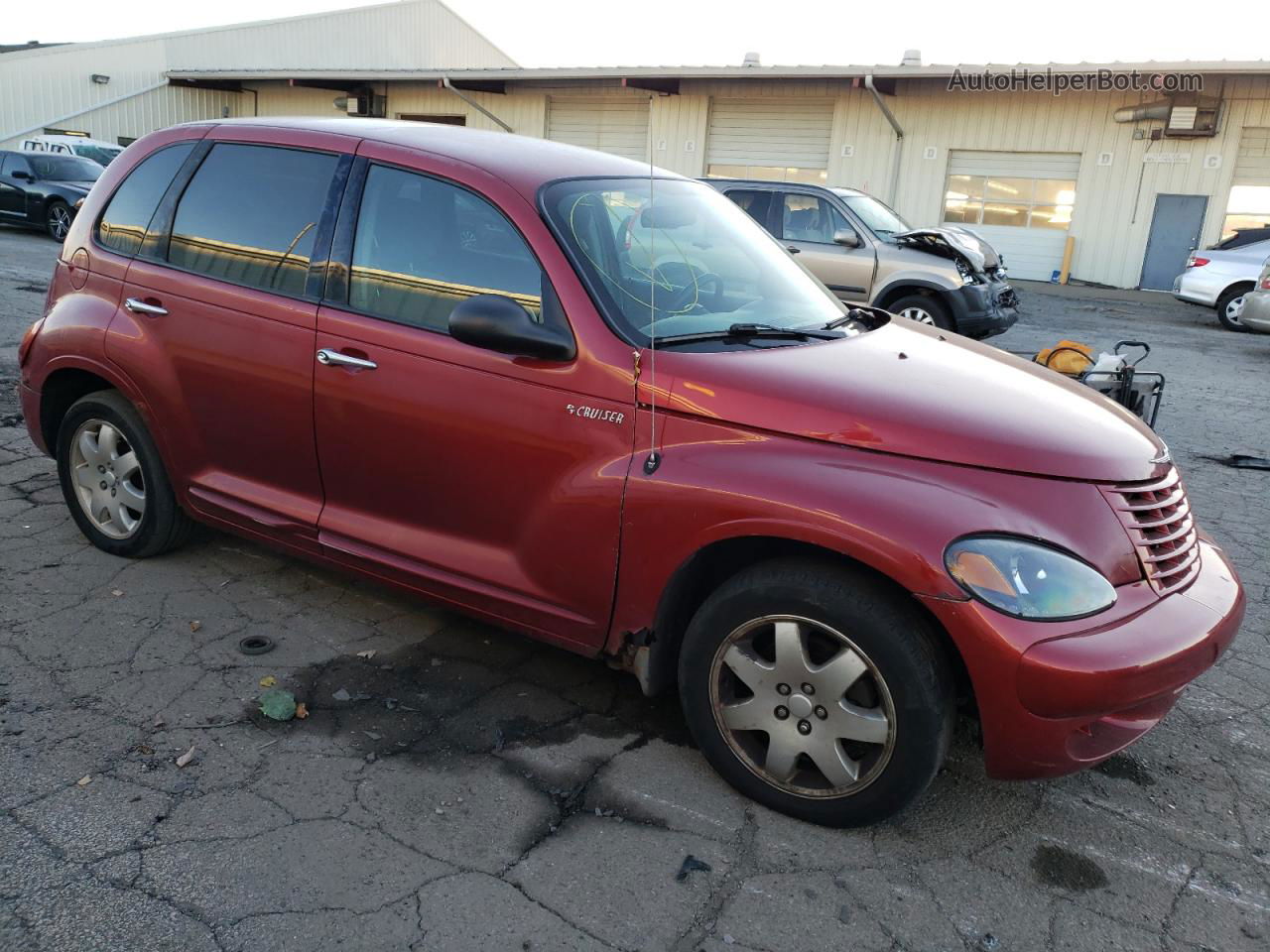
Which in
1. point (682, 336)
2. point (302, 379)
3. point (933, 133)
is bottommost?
point (302, 379)

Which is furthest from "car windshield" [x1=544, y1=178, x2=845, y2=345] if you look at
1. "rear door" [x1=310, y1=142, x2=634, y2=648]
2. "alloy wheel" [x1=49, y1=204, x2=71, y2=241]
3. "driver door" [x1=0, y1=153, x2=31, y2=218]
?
"driver door" [x1=0, y1=153, x2=31, y2=218]

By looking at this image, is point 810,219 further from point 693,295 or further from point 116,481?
point 116,481

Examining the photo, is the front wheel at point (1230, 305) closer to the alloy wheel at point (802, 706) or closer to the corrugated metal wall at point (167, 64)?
the alloy wheel at point (802, 706)


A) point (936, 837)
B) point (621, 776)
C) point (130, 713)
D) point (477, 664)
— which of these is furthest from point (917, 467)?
point (130, 713)

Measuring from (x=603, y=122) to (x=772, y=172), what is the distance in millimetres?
5125

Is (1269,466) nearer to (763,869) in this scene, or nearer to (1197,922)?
(1197,922)

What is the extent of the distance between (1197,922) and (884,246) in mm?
9369

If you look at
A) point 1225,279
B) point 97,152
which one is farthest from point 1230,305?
point 97,152

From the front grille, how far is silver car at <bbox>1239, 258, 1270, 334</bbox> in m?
12.5

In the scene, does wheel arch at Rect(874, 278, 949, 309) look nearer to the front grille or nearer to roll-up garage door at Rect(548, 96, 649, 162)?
the front grille

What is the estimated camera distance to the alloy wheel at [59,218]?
17.8 m

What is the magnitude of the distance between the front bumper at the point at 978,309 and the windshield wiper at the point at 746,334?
798 centimetres

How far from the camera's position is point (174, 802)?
2.80m

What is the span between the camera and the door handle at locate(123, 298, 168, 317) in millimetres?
3883
